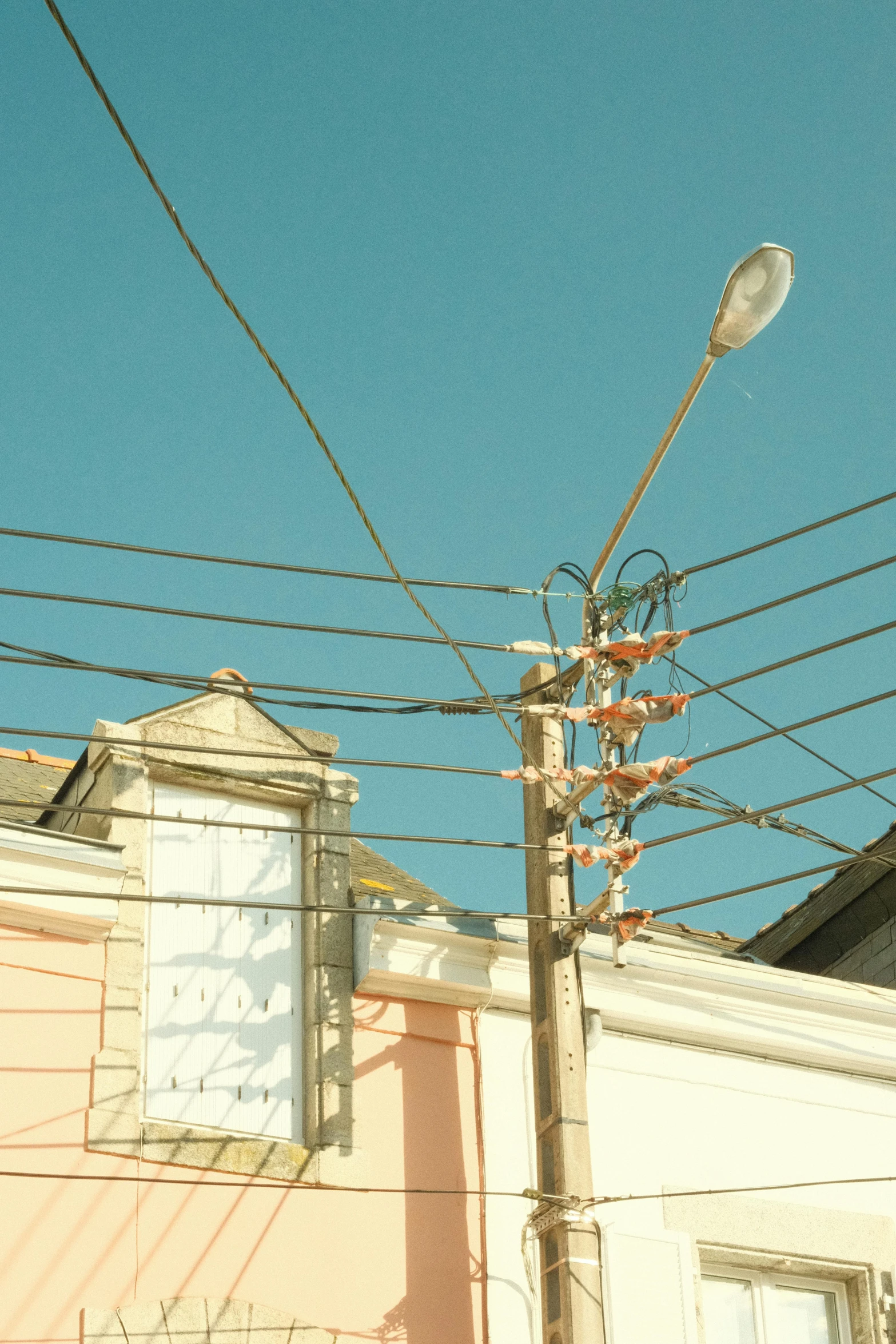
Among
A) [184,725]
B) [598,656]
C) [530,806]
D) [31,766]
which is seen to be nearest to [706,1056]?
[530,806]

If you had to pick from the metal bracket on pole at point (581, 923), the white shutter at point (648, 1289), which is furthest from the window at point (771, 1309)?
the metal bracket on pole at point (581, 923)

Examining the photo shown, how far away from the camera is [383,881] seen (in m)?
12.5

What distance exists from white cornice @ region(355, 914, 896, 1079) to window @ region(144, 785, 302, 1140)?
Answer: 570mm

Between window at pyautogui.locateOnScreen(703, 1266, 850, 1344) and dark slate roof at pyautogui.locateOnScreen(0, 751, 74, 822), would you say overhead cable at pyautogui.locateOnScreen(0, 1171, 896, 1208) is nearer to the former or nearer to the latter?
window at pyautogui.locateOnScreen(703, 1266, 850, 1344)

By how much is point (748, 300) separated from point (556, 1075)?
4.32m

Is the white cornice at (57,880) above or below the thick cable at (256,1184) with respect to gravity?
above

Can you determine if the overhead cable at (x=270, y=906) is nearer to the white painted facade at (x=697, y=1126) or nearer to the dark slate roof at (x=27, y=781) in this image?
the white painted facade at (x=697, y=1126)

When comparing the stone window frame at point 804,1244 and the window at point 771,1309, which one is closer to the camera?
the window at point 771,1309

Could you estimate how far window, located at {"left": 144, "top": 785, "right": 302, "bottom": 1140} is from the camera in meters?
10.2

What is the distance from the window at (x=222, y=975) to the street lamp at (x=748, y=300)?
13.4 ft

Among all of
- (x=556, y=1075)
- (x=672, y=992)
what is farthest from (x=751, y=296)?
(x=672, y=992)

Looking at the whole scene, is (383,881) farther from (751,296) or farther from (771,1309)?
(751,296)

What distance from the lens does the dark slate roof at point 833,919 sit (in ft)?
46.8

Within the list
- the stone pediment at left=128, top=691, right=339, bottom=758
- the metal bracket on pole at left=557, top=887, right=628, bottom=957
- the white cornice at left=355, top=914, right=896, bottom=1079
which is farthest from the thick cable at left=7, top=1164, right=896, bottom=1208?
the stone pediment at left=128, top=691, right=339, bottom=758
